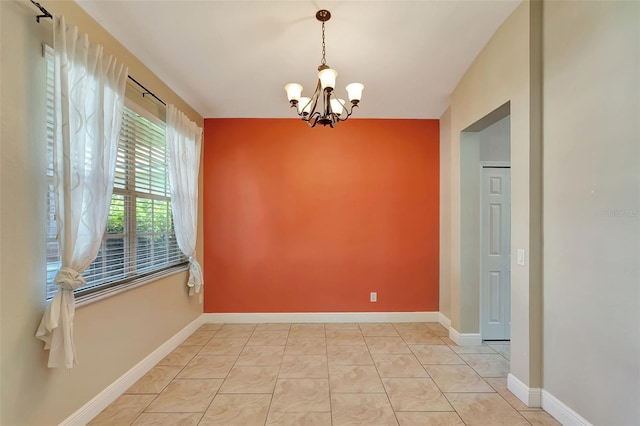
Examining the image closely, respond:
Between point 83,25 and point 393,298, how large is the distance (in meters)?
4.03

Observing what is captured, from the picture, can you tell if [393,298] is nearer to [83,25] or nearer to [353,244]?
[353,244]

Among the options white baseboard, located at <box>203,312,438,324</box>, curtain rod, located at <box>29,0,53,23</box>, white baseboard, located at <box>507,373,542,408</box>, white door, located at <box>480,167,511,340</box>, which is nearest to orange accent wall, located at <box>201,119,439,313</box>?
white baseboard, located at <box>203,312,438,324</box>

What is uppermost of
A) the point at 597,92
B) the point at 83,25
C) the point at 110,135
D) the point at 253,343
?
the point at 83,25

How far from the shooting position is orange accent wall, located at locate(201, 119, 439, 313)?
12.5ft

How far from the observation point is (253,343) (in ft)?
10.3

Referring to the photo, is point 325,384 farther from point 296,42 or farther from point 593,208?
point 296,42

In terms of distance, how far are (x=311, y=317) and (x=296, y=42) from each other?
125 inches

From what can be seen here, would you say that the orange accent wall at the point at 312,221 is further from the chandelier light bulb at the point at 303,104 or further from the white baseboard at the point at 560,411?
the white baseboard at the point at 560,411

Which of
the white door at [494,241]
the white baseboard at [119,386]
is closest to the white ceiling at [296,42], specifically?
the white door at [494,241]

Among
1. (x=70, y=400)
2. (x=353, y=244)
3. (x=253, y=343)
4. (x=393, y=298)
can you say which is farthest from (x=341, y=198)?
(x=70, y=400)

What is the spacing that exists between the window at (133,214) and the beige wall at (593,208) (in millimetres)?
3160

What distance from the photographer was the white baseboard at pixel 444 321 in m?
3.50

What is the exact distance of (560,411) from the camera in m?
1.85

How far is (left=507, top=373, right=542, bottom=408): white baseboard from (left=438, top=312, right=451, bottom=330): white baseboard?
49.6 inches
